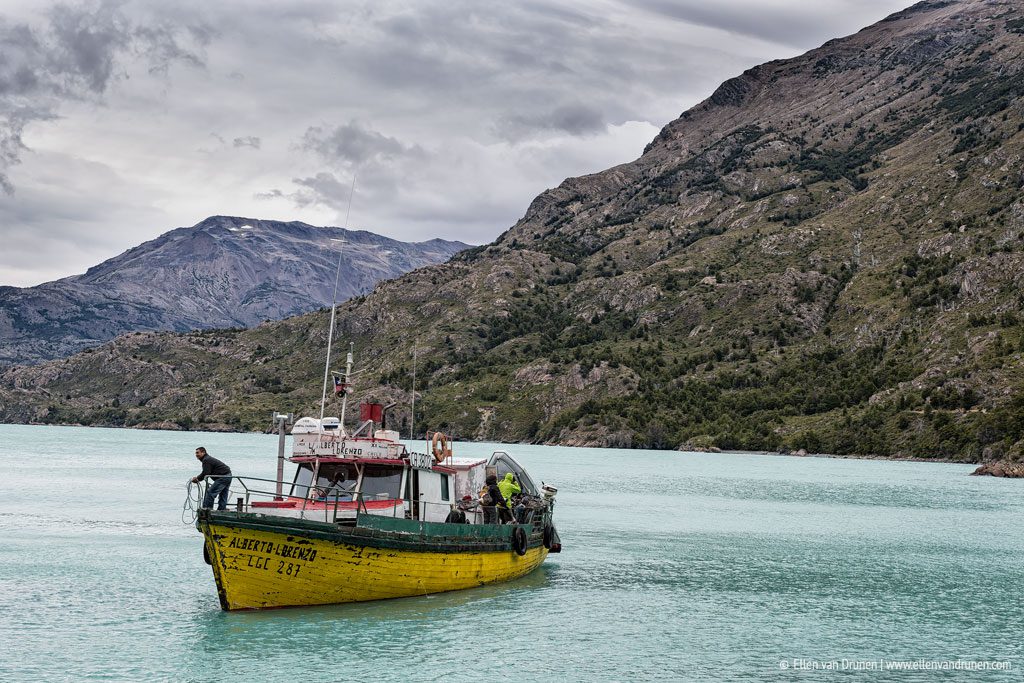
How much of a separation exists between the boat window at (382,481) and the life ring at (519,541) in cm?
751

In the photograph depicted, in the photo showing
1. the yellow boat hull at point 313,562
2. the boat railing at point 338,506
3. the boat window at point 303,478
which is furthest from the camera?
the boat window at point 303,478

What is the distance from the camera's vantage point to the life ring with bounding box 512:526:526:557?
41.7m

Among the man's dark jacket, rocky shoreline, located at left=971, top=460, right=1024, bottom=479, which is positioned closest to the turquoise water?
the man's dark jacket

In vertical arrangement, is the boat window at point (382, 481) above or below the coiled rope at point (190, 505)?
above

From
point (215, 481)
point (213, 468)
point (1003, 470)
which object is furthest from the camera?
point (1003, 470)

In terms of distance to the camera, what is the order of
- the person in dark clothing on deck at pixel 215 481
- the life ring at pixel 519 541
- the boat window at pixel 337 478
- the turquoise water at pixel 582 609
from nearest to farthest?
1. the turquoise water at pixel 582 609
2. the person in dark clothing on deck at pixel 215 481
3. the boat window at pixel 337 478
4. the life ring at pixel 519 541

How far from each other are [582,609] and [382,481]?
9332 mm

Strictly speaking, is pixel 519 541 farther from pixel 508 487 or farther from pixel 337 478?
pixel 337 478

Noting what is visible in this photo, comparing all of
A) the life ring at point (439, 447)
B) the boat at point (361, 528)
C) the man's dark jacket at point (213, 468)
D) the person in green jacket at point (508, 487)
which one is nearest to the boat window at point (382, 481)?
the boat at point (361, 528)

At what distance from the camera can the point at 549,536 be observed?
48.3 meters

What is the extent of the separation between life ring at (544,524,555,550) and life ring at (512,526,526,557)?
18.0ft

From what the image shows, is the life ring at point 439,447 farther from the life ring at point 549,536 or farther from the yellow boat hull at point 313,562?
the life ring at point 549,536

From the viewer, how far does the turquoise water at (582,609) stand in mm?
28391

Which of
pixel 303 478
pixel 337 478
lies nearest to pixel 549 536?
pixel 337 478
